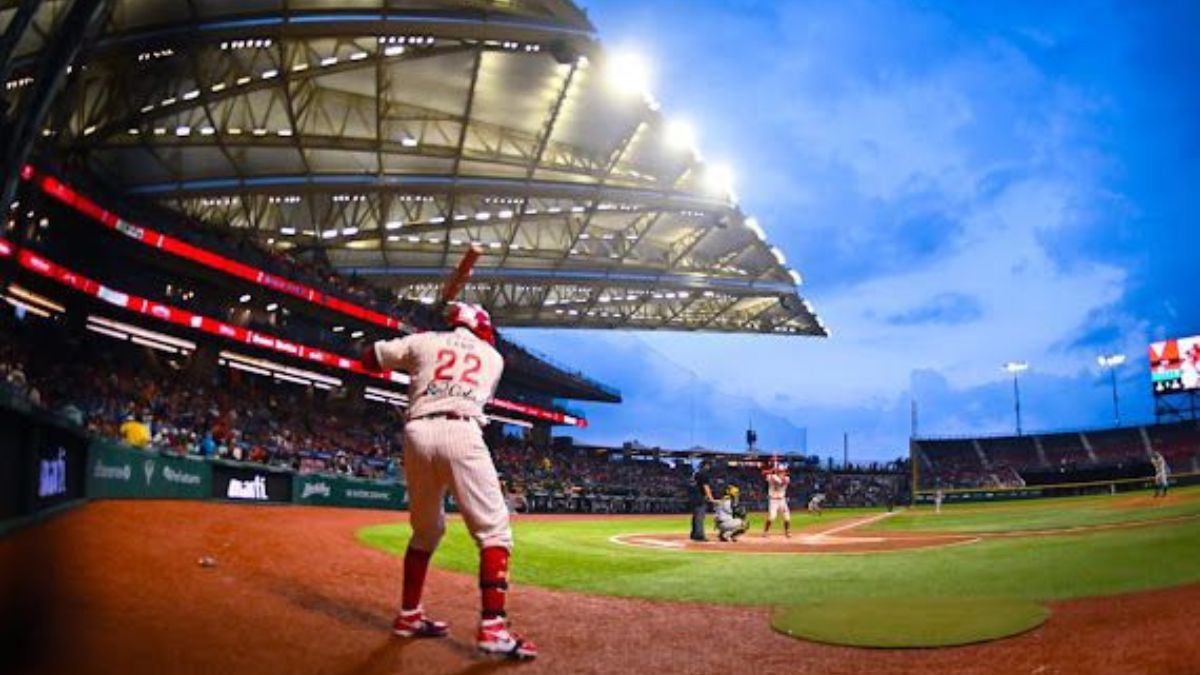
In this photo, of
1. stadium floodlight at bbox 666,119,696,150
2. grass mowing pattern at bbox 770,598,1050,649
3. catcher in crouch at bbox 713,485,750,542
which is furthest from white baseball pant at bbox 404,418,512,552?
stadium floodlight at bbox 666,119,696,150

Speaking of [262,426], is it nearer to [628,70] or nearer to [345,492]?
[345,492]

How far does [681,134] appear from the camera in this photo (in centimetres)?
3322

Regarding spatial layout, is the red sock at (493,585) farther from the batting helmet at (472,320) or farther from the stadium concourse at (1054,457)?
the stadium concourse at (1054,457)

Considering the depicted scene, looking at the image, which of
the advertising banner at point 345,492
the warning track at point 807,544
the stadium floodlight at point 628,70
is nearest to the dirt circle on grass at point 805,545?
the warning track at point 807,544

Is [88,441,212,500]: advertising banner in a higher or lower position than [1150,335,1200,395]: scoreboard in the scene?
lower

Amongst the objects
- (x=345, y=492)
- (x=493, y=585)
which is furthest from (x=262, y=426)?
(x=493, y=585)

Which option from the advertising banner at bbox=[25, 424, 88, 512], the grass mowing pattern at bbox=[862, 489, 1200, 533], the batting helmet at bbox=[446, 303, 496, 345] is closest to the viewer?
the batting helmet at bbox=[446, 303, 496, 345]

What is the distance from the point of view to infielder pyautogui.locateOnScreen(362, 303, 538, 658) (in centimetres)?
477

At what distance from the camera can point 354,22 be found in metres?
24.7

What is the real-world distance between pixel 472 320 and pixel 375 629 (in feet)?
7.35

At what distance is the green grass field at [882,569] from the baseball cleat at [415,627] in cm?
296

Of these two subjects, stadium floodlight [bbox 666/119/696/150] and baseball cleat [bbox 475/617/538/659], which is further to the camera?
stadium floodlight [bbox 666/119/696/150]

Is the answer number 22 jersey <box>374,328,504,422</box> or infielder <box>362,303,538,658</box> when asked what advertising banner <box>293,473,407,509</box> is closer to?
infielder <box>362,303,538,658</box>

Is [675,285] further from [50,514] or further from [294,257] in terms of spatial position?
[50,514]
